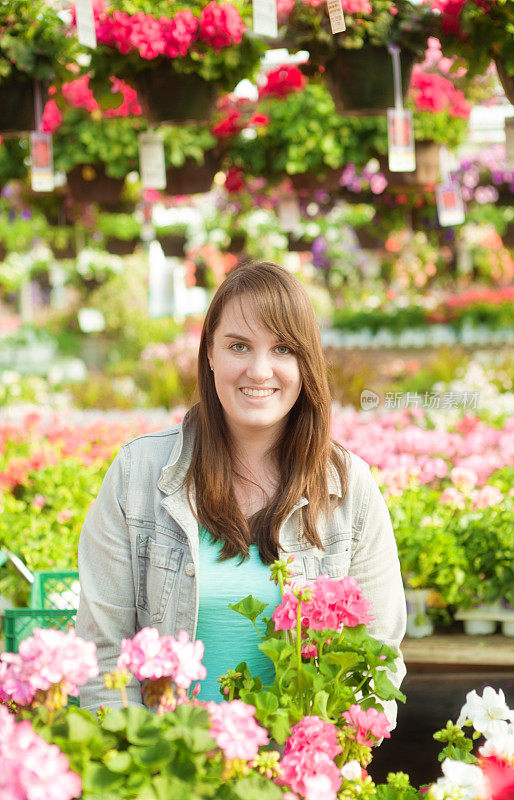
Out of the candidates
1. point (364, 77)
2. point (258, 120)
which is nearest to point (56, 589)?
point (364, 77)

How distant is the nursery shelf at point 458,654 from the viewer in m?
2.31

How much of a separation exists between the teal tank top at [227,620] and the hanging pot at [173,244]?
637cm

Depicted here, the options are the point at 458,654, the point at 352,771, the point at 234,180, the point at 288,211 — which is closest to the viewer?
the point at 352,771

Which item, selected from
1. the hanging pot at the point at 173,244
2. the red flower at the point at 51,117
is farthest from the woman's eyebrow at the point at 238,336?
the hanging pot at the point at 173,244

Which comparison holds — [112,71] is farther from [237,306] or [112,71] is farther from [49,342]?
[49,342]

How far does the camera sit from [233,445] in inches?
61.8

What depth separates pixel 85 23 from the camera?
2371 mm

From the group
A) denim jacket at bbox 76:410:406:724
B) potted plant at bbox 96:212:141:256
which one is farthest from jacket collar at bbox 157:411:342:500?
potted plant at bbox 96:212:141:256

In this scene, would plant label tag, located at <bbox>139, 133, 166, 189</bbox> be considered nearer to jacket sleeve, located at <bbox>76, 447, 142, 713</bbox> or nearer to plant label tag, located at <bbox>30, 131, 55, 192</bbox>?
plant label tag, located at <bbox>30, 131, 55, 192</bbox>

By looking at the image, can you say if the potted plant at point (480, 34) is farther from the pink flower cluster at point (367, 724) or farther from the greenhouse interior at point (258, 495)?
the pink flower cluster at point (367, 724)

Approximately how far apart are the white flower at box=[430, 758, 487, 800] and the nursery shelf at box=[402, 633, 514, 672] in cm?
139

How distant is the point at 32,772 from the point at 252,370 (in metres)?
0.80

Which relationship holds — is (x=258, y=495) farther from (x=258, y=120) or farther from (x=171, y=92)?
(x=258, y=120)

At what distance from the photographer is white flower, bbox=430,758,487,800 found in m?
0.92
